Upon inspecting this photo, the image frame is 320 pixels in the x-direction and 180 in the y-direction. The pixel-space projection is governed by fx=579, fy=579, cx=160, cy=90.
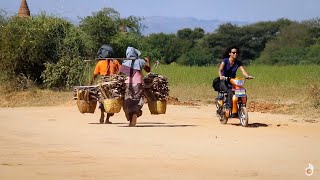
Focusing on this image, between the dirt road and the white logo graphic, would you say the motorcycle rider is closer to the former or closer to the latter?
the dirt road

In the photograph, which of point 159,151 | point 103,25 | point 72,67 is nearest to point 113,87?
point 159,151

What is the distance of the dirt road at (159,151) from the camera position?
659 centimetres

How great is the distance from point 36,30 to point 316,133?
17.0 meters

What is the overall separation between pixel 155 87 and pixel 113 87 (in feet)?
3.15

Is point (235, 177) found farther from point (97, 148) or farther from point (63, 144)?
point (63, 144)

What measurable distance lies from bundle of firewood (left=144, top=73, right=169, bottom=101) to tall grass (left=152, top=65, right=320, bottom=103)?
27.3 feet

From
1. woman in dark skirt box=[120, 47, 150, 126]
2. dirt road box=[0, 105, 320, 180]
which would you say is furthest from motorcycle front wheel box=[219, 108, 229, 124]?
woman in dark skirt box=[120, 47, 150, 126]

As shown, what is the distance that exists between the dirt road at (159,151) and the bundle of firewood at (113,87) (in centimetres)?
69

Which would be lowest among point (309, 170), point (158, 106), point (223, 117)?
point (223, 117)

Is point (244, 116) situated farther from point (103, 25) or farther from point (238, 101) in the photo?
point (103, 25)

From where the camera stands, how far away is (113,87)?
39.9 feet

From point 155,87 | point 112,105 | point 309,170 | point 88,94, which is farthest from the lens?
point 88,94

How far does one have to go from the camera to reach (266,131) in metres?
11.4

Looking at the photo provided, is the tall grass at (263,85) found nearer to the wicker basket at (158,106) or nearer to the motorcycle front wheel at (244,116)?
the motorcycle front wheel at (244,116)
